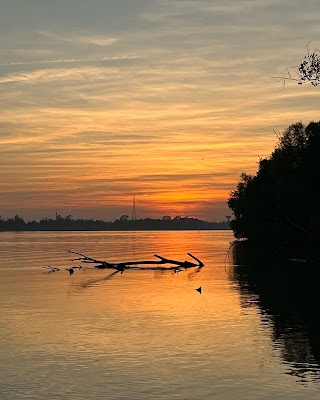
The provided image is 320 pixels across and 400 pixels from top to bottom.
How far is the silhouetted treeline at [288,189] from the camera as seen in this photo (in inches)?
3369

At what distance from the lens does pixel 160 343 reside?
3136cm

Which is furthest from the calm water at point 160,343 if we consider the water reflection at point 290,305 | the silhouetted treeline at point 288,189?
the silhouetted treeline at point 288,189

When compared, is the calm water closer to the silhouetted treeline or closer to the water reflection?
the water reflection

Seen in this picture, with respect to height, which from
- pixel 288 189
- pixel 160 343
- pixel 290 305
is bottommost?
pixel 160 343

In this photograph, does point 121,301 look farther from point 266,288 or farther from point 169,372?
point 169,372

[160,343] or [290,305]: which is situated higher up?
[290,305]

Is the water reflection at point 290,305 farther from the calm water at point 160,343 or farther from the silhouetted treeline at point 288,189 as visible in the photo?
the silhouetted treeline at point 288,189

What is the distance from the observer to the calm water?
23219 millimetres

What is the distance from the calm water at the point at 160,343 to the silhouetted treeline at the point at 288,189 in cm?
765

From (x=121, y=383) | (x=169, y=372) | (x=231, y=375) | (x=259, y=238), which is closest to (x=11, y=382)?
(x=121, y=383)

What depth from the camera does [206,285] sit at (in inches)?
2484

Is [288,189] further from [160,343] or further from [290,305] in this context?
[160,343]

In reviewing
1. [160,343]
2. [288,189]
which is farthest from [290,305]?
[288,189]

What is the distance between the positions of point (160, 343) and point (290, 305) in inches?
663
